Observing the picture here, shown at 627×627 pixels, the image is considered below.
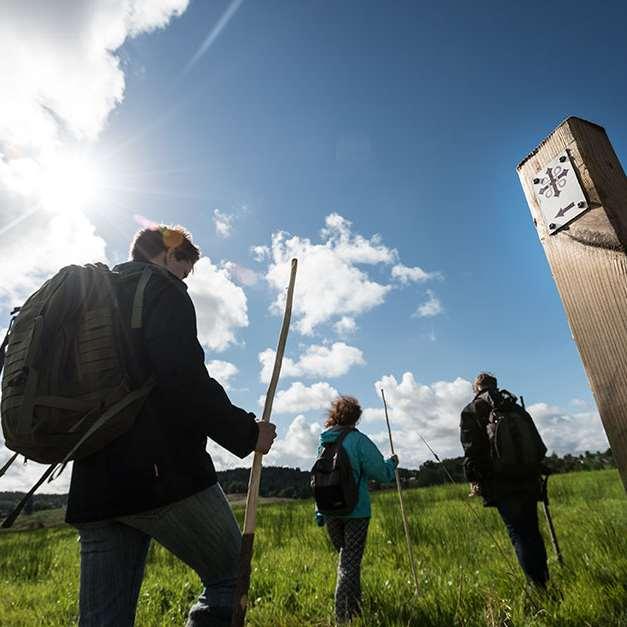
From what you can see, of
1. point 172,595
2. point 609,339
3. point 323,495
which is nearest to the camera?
point 609,339

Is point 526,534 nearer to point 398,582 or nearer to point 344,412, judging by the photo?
point 398,582

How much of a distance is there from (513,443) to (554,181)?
3452mm

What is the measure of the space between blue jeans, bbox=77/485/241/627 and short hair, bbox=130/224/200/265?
3.95 ft

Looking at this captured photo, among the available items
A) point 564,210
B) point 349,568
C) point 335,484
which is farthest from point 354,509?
point 564,210

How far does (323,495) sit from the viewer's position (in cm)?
413

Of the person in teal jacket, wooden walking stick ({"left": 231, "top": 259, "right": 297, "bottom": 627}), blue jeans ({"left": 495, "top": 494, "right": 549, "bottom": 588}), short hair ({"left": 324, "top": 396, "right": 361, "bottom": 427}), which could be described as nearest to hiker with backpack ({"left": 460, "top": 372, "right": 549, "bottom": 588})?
blue jeans ({"left": 495, "top": 494, "right": 549, "bottom": 588})

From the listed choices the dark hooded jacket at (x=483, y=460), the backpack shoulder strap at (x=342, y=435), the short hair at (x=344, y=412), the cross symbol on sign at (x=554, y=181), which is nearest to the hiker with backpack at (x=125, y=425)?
the cross symbol on sign at (x=554, y=181)

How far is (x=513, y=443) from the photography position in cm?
429

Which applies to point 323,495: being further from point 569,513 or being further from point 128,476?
point 569,513

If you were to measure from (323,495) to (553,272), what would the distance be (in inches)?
129

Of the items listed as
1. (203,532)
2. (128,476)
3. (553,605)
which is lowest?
(553,605)

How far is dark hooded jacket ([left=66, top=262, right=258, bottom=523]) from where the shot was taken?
5.81ft

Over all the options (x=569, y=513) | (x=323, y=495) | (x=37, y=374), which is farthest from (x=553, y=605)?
(x=569, y=513)

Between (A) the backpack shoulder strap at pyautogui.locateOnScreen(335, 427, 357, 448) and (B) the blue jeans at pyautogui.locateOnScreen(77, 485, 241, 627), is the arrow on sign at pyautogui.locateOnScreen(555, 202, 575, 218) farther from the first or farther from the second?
(A) the backpack shoulder strap at pyautogui.locateOnScreen(335, 427, 357, 448)
